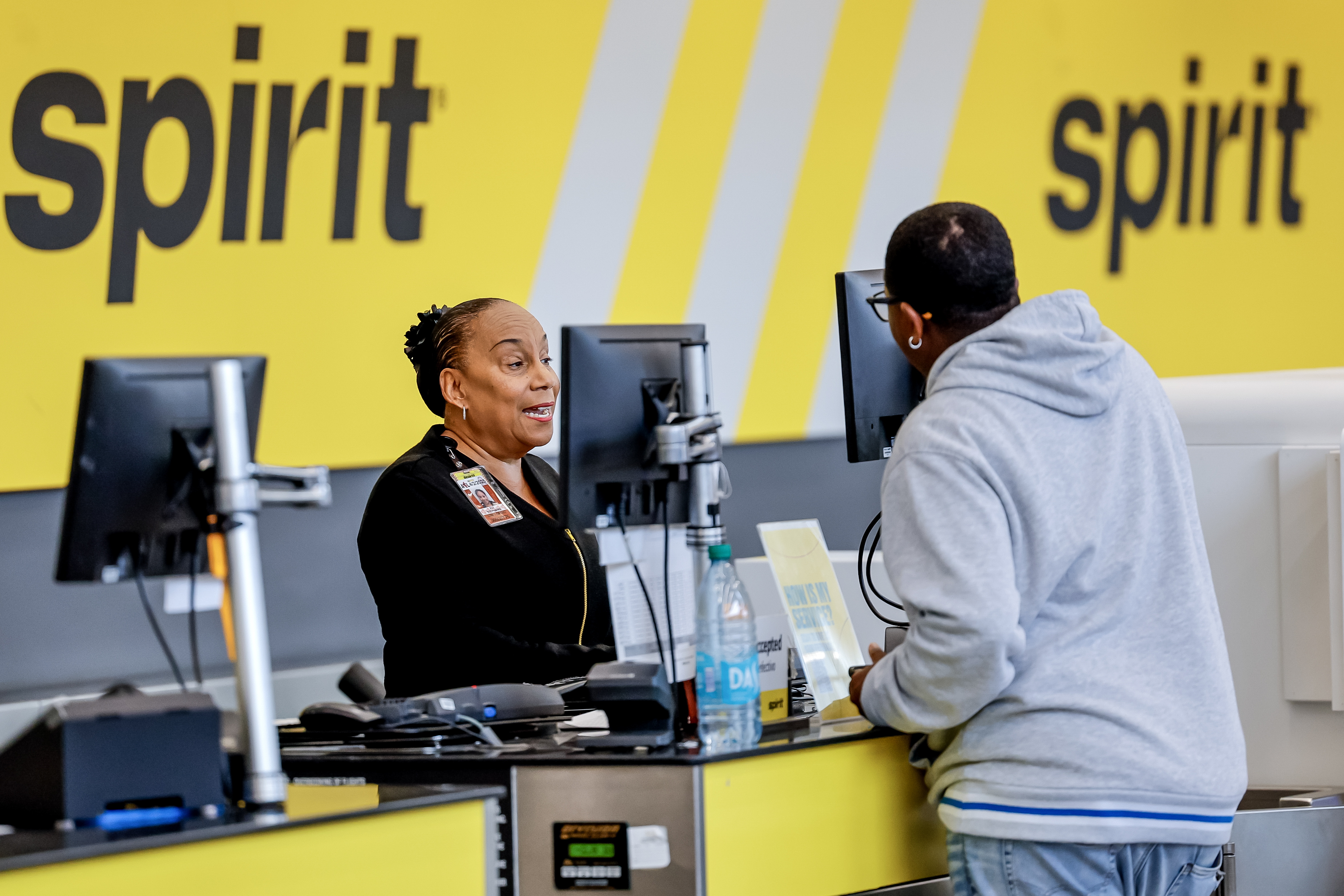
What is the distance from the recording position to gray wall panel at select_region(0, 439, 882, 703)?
3271 mm

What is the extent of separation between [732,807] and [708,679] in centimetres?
18

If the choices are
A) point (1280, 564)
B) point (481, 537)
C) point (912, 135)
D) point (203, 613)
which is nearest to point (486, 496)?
point (481, 537)

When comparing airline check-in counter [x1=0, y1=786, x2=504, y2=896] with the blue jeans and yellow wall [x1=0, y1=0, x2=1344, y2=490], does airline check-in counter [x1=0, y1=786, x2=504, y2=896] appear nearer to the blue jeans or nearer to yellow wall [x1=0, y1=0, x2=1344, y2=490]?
the blue jeans

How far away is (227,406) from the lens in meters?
1.77

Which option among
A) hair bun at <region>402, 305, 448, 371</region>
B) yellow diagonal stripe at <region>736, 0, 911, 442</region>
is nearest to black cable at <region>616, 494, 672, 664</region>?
hair bun at <region>402, 305, 448, 371</region>

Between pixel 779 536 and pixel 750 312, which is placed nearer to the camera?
pixel 779 536

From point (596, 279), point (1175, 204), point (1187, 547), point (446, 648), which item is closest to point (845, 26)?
point (596, 279)

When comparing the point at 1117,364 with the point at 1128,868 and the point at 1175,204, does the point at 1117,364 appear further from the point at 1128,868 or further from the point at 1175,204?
the point at 1175,204

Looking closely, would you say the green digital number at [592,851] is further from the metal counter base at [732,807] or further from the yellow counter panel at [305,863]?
the yellow counter panel at [305,863]

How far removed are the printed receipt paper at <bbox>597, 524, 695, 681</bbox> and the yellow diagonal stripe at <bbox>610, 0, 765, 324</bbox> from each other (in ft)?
7.45

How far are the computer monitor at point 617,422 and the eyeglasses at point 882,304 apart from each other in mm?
269

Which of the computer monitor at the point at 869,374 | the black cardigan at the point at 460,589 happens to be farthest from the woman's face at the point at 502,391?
the computer monitor at the point at 869,374

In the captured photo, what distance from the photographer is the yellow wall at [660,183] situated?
11.1ft

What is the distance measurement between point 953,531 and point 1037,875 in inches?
17.7
